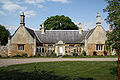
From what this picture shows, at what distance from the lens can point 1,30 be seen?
1662 inches

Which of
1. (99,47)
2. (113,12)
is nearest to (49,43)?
(99,47)

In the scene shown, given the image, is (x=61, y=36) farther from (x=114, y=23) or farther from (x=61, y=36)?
(x=114, y=23)

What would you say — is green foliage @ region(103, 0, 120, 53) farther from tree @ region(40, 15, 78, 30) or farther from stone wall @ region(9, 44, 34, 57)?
tree @ region(40, 15, 78, 30)

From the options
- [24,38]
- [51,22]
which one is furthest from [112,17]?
[51,22]

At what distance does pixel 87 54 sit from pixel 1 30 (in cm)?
3216

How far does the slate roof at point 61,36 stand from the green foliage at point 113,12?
24.3 meters

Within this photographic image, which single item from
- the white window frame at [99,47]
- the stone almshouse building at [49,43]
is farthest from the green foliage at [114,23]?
the white window frame at [99,47]

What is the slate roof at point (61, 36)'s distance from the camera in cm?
3206

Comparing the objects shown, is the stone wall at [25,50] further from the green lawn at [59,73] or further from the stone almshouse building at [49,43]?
the green lawn at [59,73]

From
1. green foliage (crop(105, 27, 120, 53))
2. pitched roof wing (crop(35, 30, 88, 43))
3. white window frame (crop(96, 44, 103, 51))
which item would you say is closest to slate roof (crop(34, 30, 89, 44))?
pitched roof wing (crop(35, 30, 88, 43))

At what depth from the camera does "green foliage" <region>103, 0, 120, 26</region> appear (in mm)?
6132

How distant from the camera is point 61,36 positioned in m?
33.5

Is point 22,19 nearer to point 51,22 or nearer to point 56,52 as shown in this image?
point 56,52

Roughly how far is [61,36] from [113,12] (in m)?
26.9
